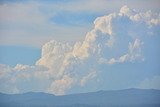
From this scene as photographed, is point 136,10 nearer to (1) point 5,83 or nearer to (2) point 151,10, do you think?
(2) point 151,10

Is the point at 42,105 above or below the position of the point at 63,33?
below

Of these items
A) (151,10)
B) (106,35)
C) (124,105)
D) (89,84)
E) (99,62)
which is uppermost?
(151,10)

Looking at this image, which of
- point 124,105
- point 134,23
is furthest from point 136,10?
point 124,105

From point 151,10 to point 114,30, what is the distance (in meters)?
0.52

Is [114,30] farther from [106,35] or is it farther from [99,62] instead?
[99,62]

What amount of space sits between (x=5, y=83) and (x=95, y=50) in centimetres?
120

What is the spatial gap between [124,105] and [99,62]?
618mm

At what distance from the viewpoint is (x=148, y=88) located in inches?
138

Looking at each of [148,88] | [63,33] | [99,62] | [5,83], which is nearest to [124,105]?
[148,88]

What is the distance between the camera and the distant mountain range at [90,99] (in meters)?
3.51

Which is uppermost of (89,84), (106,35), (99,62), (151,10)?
(151,10)

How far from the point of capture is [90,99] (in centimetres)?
353

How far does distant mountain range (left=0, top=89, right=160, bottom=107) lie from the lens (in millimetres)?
3508

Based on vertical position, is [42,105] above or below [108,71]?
below
